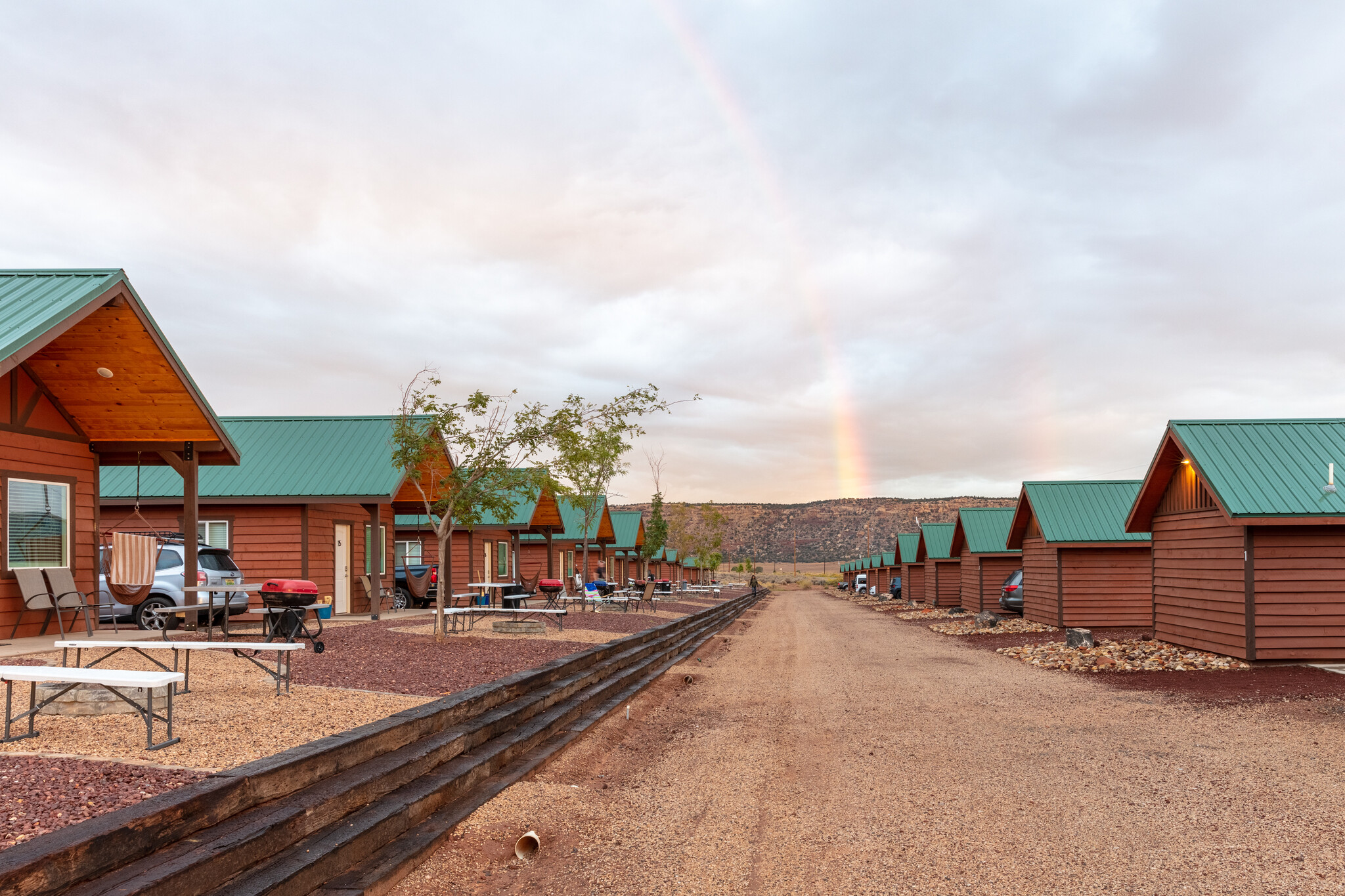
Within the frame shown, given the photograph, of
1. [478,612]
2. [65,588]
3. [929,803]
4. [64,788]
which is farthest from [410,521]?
[64,788]

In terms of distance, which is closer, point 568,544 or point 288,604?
point 288,604

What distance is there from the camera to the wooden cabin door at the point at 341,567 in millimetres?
22312

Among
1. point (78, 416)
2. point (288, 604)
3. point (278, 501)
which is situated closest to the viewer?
point (288, 604)

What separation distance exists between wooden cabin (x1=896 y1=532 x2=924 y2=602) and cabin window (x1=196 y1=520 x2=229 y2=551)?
33.9m

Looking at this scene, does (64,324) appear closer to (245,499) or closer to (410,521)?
(245,499)

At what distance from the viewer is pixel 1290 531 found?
47.3 ft

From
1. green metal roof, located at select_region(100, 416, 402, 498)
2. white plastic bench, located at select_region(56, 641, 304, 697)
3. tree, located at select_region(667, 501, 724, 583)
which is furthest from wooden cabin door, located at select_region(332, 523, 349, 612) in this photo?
Answer: tree, located at select_region(667, 501, 724, 583)

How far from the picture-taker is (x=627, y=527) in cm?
5219

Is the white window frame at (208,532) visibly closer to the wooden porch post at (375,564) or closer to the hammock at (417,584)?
the wooden porch post at (375,564)

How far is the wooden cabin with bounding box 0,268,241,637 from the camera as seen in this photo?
11242 millimetres

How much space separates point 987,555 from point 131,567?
27602 mm

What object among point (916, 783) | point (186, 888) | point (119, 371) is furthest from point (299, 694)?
point (119, 371)

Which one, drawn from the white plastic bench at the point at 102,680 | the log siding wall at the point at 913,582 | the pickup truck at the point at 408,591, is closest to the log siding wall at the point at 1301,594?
the white plastic bench at the point at 102,680

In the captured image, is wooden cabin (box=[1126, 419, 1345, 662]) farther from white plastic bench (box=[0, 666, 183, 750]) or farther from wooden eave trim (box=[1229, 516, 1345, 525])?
white plastic bench (box=[0, 666, 183, 750])
